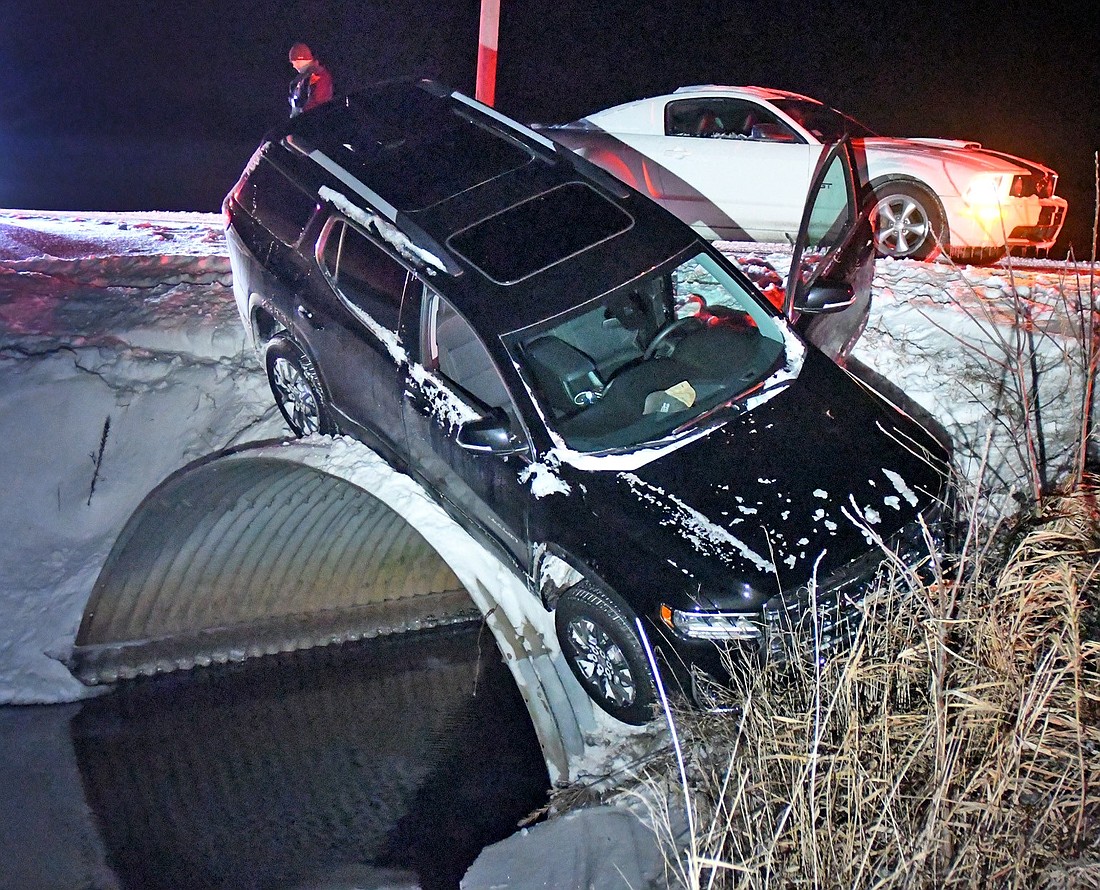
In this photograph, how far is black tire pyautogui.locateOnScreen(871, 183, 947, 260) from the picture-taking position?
27.6 feet

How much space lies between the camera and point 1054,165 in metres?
13.2

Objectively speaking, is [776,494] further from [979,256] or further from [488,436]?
[979,256]

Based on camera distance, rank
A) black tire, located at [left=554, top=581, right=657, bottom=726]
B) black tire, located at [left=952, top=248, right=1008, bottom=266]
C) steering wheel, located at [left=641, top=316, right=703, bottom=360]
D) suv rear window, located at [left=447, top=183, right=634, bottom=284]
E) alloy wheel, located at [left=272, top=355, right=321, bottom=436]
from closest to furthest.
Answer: black tire, located at [left=554, top=581, right=657, bottom=726] < suv rear window, located at [left=447, top=183, right=634, bottom=284] < steering wheel, located at [left=641, top=316, right=703, bottom=360] < alloy wheel, located at [left=272, top=355, right=321, bottom=436] < black tire, located at [left=952, top=248, right=1008, bottom=266]

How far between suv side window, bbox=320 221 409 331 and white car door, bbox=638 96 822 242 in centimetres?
402

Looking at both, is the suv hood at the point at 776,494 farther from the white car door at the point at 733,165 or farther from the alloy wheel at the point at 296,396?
the white car door at the point at 733,165

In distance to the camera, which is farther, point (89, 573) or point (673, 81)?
point (673, 81)

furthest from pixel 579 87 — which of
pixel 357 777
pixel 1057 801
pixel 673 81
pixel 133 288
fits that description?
pixel 1057 801

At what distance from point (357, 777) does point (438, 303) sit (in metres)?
3.02

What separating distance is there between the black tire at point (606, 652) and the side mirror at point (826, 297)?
2015mm

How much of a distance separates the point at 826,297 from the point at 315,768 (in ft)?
13.4

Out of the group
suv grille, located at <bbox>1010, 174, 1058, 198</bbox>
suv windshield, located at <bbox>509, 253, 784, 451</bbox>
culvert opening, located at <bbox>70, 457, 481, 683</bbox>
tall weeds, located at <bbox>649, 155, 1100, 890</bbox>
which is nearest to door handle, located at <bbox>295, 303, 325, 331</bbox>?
culvert opening, located at <bbox>70, 457, 481, 683</bbox>

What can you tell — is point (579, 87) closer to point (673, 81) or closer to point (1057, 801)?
point (673, 81)

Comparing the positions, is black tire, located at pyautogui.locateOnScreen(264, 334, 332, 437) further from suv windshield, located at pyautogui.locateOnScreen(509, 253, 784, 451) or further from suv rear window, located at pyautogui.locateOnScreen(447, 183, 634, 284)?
suv windshield, located at pyautogui.locateOnScreen(509, 253, 784, 451)

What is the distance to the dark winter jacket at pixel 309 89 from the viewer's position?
850 cm
